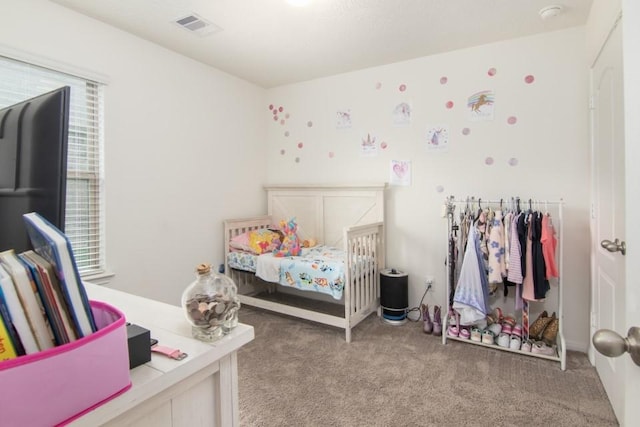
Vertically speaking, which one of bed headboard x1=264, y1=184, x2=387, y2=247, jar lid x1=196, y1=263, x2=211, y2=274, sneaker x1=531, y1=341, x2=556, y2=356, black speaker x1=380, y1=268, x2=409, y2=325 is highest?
bed headboard x1=264, y1=184, x2=387, y2=247

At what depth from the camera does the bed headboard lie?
3.20 meters

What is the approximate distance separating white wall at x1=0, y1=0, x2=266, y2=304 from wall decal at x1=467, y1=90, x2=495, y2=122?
221cm

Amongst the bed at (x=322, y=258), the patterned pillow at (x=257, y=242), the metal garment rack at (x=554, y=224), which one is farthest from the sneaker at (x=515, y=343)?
the patterned pillow at (x=257, y=242)

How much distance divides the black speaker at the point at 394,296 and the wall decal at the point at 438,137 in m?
1.15

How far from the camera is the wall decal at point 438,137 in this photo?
113 inches

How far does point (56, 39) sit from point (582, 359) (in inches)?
160

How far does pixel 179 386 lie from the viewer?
0.72 metres

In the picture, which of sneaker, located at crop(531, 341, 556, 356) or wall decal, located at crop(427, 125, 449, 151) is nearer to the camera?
sneaker, located at crop(531, 341, 556, 356)

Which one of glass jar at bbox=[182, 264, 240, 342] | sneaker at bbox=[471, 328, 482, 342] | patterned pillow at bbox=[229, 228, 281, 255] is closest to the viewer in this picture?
glass jar at bbox=[182, 264, 240, 342]

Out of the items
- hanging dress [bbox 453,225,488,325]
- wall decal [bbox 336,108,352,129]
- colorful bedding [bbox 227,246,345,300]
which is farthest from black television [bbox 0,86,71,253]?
wall decal [bbox 336,108,352,129]

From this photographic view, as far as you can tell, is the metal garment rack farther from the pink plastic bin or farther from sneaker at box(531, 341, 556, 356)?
the pink plastic bin

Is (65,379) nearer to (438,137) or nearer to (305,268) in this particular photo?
(305,268)

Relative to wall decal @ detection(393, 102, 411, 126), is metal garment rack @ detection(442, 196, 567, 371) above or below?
below

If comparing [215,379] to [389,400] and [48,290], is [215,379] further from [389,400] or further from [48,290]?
[389,400]
